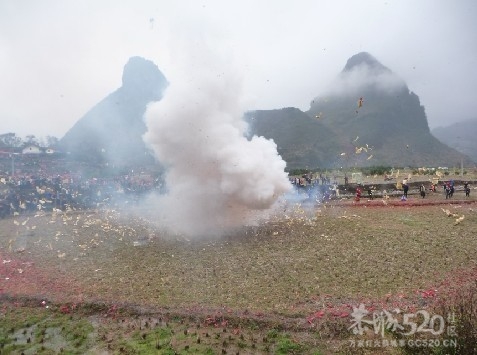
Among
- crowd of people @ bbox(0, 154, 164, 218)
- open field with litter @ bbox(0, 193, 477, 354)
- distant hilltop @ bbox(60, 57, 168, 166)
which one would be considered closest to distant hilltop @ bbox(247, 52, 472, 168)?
distant hilltop @ bbox(60, 57, 168, 166)

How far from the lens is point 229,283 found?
47.6ft

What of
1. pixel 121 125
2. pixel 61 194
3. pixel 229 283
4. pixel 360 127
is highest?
pixel 360 127

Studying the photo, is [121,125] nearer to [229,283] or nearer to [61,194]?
[61,194]

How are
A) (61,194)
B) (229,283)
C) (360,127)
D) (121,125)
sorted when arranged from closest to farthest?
(229,283) < (61,194) < (121,125) < (360,127)

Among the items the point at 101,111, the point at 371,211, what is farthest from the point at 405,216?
the point at 101,111

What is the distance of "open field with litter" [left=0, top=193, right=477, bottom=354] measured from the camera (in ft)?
35.5

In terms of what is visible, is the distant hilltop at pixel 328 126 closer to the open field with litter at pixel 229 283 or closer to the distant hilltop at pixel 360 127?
the distant hilltop at pixel 360 127

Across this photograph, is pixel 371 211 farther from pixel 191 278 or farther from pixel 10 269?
pixel 10 269

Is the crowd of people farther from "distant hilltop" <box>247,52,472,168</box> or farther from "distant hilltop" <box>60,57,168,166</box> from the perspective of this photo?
"distant hilltop" <box>247,52,472,168</box>

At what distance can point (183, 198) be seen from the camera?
82.0 feet

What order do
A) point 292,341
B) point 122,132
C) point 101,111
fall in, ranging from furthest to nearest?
point 101,111, point 122,132, point 292,341

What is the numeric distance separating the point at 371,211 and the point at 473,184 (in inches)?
776

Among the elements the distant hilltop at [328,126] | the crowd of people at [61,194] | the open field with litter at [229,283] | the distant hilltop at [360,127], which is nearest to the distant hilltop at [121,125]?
the distant hilltop at [328,126]

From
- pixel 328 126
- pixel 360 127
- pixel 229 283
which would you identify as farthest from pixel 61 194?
pixel 360 127
